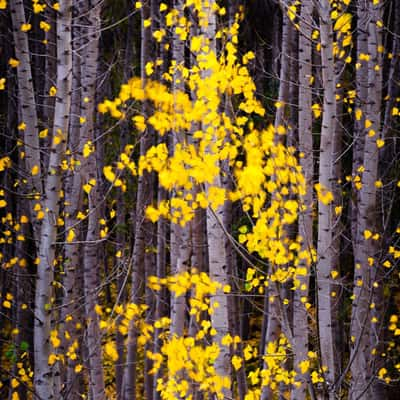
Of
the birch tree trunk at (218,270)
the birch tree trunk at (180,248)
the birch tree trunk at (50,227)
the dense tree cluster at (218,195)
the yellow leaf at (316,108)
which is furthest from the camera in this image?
the birch tree trunk at (180,248)

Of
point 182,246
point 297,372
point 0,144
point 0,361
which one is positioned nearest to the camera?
point 297,372

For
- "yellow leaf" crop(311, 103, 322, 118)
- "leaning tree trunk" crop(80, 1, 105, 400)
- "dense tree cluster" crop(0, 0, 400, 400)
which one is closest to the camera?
"dense tree cluster" crop(0, 0, 400, 400)

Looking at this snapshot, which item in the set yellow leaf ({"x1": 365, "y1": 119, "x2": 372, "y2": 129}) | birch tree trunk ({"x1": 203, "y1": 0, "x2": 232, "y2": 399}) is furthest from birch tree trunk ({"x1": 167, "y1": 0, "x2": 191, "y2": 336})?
yellow leaf ({"x1": 365, "y1": 119, "x2": 372, "y2": 129})

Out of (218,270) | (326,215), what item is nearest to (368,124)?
(326,215)

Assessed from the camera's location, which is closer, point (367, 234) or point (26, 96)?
point (26, 96)

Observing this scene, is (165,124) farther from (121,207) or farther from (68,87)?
(121,207)

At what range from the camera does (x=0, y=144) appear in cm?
1306

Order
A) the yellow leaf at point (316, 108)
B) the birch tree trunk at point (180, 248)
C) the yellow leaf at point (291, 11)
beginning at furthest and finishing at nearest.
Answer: the birch tree trunk at point (180, 248)
the yellow leaf at point (316, 108)
the yellow leaf at point (291, 11)

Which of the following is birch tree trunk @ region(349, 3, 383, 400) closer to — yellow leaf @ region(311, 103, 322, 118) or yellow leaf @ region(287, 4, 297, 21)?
yellow leaf @ region(311, 103, 322, 118)

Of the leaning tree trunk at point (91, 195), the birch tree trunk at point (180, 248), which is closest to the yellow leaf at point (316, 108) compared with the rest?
the birch tree trunk at point (180, 248)

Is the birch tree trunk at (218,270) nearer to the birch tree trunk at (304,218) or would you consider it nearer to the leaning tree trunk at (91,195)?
the birch tree trunk at (304,218)

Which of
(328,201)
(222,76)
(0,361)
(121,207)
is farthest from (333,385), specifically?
(0,361)

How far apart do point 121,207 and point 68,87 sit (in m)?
7.22

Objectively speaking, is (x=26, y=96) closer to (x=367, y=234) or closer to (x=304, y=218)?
(x=304, y=218)
